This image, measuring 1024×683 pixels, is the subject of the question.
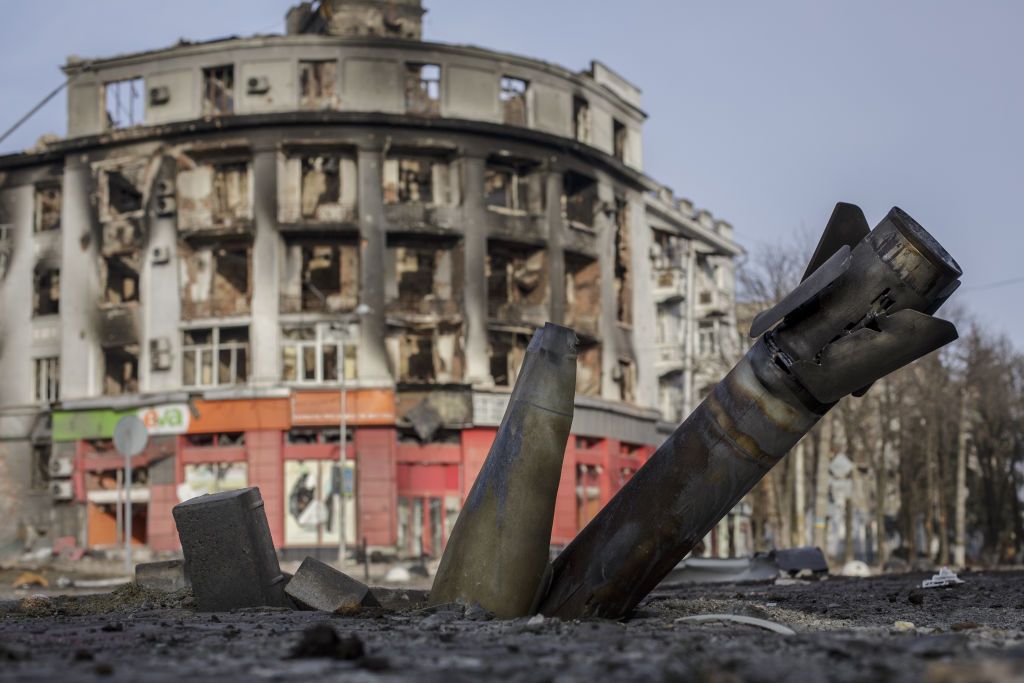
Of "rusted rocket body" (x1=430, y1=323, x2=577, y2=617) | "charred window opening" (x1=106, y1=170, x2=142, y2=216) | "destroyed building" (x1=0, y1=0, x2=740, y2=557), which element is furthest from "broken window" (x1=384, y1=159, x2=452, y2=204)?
"rusted rocket body" (x1=430, y1=323, x2=577, y2=617)

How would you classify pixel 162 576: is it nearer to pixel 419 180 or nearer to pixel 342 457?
pixel 342 457

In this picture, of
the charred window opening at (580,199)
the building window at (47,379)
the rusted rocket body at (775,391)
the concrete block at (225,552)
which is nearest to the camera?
the rusted rocket body at (775,391)

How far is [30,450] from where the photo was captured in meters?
50.2

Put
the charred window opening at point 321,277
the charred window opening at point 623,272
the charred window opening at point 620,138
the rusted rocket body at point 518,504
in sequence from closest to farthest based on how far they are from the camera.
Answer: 1. the rusted rocket body at point 518,504
2. the charred window opening at point 321,277
3. the charred window opening at point 623,272
4. the charred window opening at point 620,138

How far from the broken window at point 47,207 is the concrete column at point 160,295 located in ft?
18.8

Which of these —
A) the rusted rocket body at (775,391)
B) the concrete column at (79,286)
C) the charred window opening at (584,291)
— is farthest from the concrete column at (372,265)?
the rusted rocket body at (775,391)

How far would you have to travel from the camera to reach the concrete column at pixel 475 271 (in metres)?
47.9

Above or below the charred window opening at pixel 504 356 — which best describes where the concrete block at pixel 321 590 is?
below

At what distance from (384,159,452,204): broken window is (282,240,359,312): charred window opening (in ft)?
9.38

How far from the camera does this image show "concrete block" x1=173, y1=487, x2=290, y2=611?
40.1 ft

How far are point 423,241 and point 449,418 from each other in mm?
6576

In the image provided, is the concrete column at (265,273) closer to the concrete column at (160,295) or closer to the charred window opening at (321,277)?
the charred window opening at (321,277)

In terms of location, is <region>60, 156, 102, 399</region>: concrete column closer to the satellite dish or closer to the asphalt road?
the satellite dish

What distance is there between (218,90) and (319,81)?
3680mm
